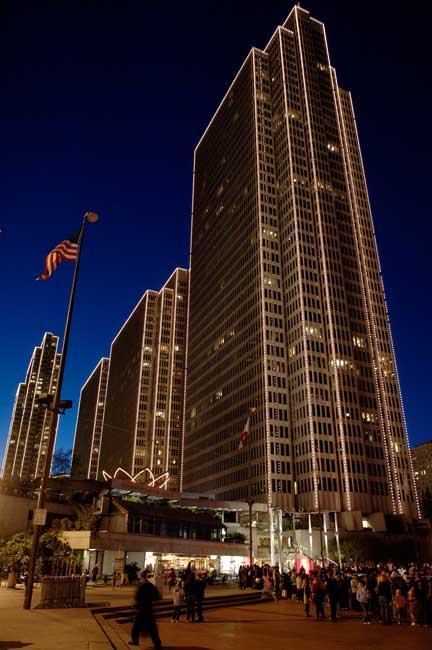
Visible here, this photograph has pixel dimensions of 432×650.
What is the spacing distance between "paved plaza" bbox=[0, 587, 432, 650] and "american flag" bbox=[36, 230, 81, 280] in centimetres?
1489

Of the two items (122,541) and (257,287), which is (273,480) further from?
(122,541)

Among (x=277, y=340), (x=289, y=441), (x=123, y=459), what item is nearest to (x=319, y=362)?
(x=277, y=340)

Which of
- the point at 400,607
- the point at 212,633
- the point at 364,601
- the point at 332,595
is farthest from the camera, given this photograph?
the point at 332,595

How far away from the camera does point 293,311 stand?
11788cm

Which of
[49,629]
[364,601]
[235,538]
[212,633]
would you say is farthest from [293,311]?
[49,629]

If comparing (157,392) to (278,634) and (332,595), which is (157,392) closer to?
(332,595)

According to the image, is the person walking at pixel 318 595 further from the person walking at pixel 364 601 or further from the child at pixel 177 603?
the child at pixel 177 603

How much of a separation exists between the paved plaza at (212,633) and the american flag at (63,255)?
1489cm

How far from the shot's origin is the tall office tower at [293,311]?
348ft

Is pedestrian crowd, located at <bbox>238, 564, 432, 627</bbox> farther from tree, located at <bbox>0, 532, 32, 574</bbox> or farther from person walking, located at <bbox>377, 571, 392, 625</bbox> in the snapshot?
tree, located at <bbox>0, 532, 32, 574</bbox>

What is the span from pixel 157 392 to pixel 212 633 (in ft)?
535

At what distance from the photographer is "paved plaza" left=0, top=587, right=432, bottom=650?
1347cm

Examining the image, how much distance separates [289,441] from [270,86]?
103300 mm

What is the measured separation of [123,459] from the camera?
18450 centimetres
